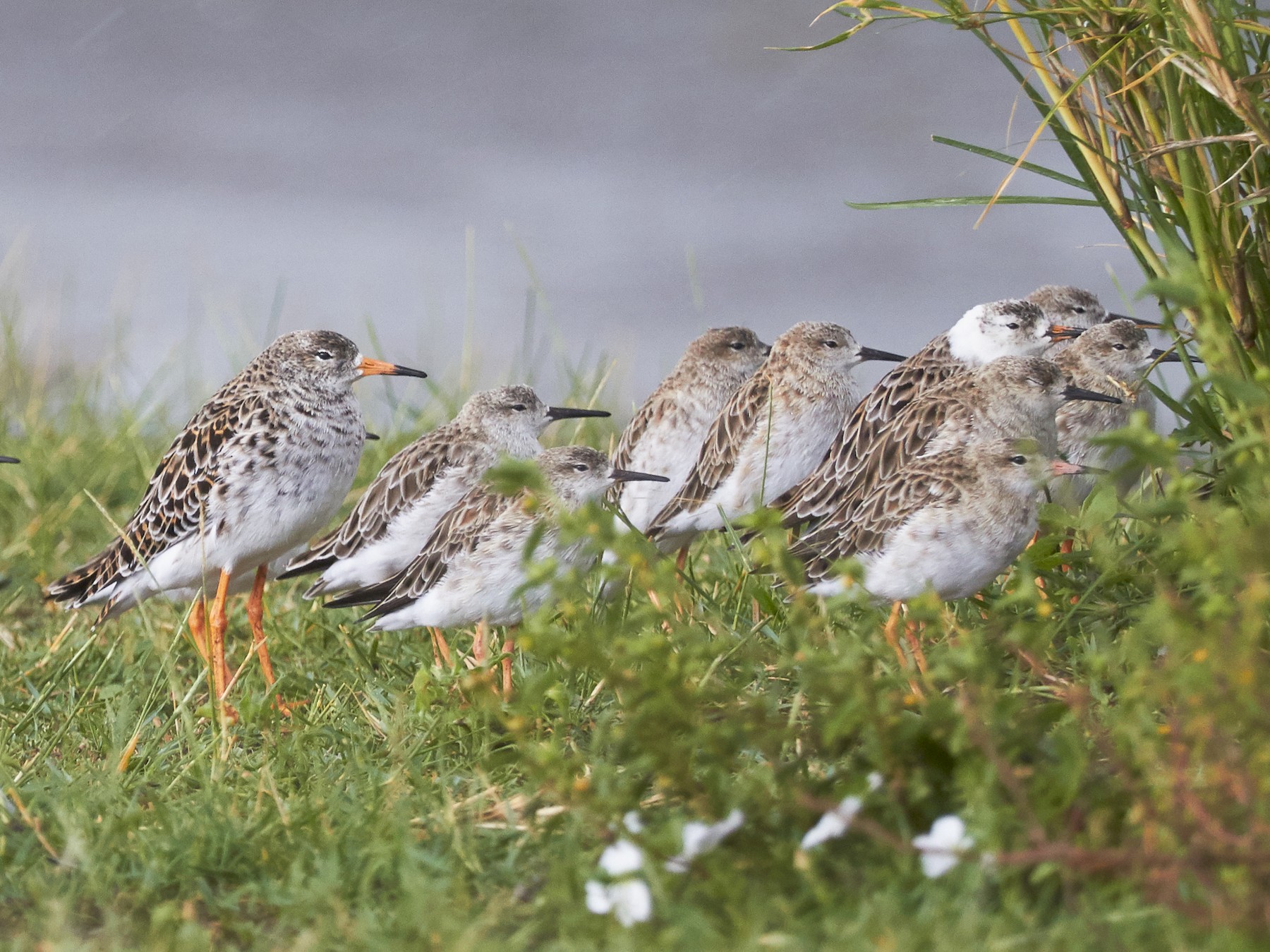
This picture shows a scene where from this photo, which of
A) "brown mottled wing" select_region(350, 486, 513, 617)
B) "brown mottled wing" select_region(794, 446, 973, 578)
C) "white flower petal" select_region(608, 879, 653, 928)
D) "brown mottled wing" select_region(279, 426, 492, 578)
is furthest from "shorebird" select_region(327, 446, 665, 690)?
"white flower petal" select_region(608, 879, 653, 928)

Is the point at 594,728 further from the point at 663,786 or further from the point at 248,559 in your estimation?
the point at 248,559

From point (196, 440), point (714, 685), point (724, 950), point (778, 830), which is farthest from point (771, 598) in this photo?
point (196, 440)

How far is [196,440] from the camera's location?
6.19 metres

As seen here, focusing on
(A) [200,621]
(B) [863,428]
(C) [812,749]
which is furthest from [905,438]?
(A) [200,621]

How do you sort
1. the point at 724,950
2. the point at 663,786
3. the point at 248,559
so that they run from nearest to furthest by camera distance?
the point at 724,950 → the point at 663,786 → the point at 248,559

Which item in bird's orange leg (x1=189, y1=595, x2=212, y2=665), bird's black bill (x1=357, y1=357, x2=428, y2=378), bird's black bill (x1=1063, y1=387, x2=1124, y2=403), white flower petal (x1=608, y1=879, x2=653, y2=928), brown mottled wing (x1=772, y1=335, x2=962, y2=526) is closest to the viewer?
white flower petal (x1=608, y1=879, x2=653, y2=928)

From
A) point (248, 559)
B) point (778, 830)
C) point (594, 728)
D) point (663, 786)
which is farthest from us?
point (248, 559)

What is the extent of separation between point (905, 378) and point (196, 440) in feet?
10.3

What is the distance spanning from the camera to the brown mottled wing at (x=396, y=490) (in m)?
6.19

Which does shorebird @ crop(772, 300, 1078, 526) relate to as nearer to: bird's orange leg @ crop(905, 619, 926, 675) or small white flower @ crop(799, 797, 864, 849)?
bird's orange leg @ crop(905, 619, 926, 675)

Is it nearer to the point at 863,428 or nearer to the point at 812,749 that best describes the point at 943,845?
the point at 812,749

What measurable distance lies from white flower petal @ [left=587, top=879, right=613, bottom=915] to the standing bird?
3.24m

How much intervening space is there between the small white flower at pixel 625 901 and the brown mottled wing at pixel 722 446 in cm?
320

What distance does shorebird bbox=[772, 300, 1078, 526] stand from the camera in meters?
6.16
